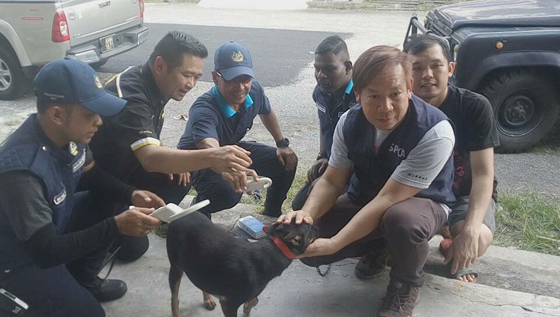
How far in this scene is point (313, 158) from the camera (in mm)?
5176

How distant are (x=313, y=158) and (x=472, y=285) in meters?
2.36

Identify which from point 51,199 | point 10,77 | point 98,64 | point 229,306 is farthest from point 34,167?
point 98,64

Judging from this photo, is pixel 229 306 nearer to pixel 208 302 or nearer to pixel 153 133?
pixel 208 302

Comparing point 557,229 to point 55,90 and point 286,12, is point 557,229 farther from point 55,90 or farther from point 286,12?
point 286,12

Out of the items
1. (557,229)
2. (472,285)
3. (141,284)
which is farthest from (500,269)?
(141,284)

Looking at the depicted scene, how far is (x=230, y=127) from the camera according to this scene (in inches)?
140

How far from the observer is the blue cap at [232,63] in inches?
132

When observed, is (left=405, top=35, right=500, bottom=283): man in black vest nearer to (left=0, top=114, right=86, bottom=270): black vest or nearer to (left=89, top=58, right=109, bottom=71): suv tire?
(left=0, top=114, right=86, bottom=270): black vest

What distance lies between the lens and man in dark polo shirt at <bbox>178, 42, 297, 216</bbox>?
3352 mm

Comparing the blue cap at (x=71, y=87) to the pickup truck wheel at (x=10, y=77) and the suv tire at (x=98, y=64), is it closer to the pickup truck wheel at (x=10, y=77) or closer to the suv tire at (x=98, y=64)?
the pickup truck wheel at (x=10, y=77)

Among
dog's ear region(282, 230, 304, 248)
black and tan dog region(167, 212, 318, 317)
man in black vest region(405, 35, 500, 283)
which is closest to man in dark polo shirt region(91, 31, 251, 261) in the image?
black and tan dog region(167, 212, 318, 317)

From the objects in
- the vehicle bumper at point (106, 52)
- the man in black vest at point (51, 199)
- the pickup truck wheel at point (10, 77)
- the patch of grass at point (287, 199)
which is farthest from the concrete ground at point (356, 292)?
the pickup truck wheel at point (10, 77)

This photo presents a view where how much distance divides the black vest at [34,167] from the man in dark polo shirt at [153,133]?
1.49ft

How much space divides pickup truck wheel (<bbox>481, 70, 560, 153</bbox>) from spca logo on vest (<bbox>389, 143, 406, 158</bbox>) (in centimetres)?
285
